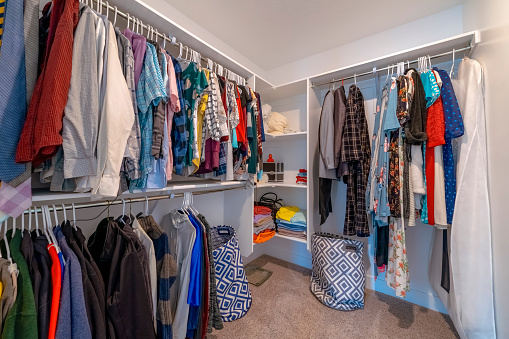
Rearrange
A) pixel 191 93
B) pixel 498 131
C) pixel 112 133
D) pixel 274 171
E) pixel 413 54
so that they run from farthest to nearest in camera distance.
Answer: pixel 274 171
pixel 413 54
pixel 191 93
pixel 498 131
pixel 112 133

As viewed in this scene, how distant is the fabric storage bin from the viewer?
2176 mm

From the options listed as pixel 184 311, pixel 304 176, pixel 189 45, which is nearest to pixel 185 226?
pixel 184 311

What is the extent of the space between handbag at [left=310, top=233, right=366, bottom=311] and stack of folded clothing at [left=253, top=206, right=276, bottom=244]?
19.3 inches

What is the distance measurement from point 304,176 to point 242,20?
1516 mm

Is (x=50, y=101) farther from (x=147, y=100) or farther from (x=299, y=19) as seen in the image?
(x=299, y=19)

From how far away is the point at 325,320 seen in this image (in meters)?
1.43

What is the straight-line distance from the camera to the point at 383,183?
4.52 ft

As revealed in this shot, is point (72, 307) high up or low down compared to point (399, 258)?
up

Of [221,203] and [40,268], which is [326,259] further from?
[40,268]

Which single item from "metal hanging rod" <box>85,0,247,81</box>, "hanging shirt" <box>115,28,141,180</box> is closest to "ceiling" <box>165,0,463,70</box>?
"metal hanging rod" <box>85,0,247,81</box>

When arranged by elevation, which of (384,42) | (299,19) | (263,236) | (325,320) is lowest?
(325,320)

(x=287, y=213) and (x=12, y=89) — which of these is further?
(x=287, y=213)

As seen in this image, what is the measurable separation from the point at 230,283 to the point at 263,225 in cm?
57

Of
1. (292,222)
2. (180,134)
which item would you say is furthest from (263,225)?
(180,134)
